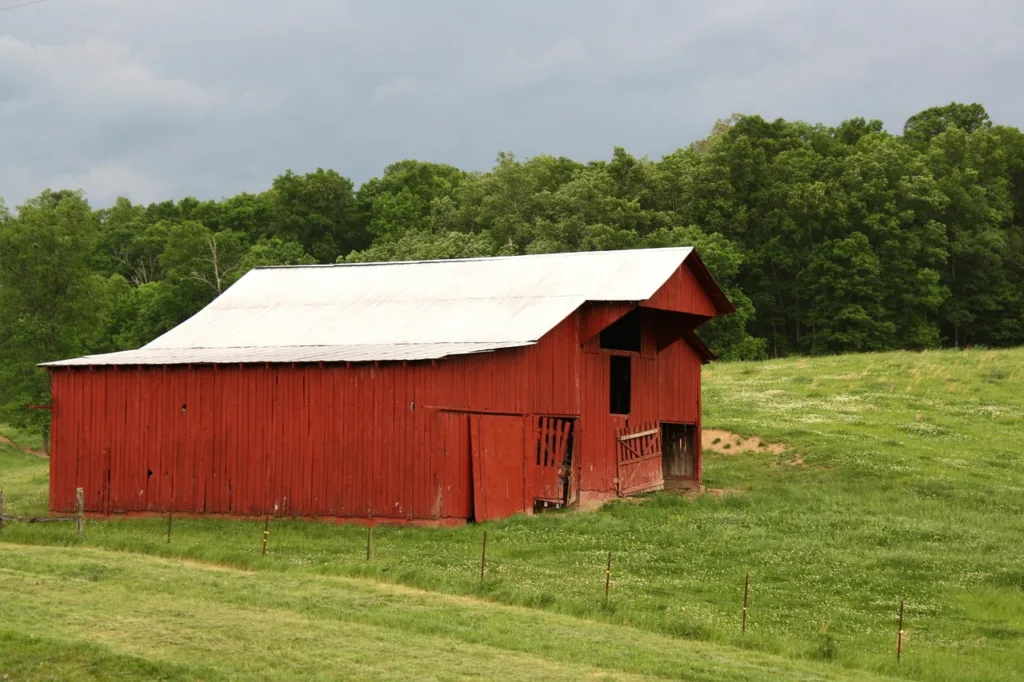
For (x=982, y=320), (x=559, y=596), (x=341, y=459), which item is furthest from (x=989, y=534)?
(x=982, y=320)

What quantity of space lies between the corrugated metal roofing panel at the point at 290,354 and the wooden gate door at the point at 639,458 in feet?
21.9

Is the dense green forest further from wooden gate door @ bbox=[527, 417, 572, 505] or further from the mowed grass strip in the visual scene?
the mowed grass strip

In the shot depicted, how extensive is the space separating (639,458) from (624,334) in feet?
12.4

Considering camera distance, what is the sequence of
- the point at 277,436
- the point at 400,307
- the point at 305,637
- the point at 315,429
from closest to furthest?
1. the point at 305,637
2. the point at 315,429
3. the point at 277,436
4. the point at 400,307

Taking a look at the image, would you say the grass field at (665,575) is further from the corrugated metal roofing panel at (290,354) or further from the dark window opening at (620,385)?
the corrugated metal roofing panel at (290,354)

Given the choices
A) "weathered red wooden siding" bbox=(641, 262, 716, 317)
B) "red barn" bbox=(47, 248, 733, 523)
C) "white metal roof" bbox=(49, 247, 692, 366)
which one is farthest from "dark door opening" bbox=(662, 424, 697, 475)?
"white metal roof" bbox=(49, 247, 692, 366)

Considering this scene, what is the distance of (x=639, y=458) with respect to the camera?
40.5 meters

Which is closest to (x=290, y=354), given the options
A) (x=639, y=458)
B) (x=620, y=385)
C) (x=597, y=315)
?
(x=597, y=315)

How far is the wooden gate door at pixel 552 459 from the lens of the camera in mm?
35844

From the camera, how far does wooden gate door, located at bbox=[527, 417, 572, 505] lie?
35844 millimetres

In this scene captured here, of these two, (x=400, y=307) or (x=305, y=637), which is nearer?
(x=305, y=637)

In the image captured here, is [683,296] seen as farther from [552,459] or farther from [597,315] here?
[552,459]

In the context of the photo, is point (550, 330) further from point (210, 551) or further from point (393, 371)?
point (210, 551)

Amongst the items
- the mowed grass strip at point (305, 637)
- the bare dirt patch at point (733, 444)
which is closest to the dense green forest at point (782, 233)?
the bare dirt patch at point (733, 444)
